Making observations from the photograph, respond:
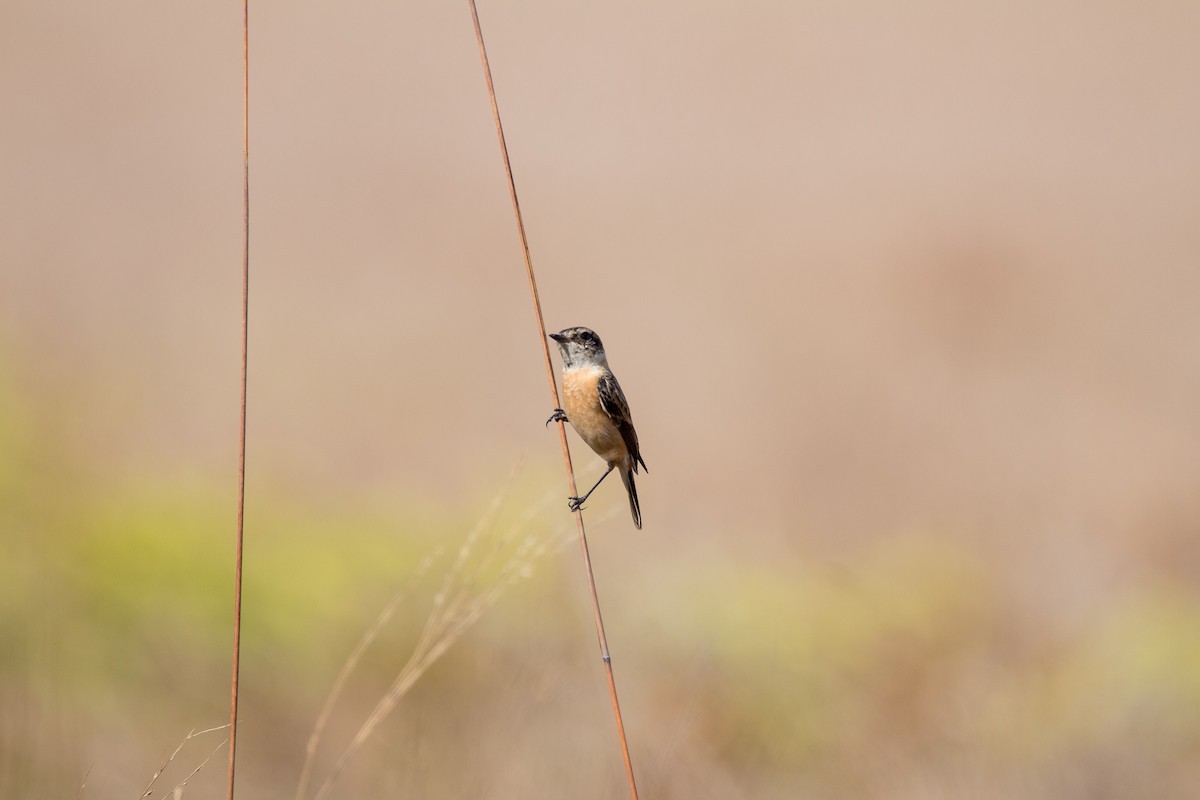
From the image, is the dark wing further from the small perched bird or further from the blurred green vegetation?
the blurred green vegetation

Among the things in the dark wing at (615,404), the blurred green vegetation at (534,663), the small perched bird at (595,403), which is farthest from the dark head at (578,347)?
the blurred green vegetation at (534,663)

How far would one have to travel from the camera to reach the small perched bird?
3283mm

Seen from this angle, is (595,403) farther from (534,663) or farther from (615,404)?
(534,663)

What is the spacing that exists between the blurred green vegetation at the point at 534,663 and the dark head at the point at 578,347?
0.94 metres

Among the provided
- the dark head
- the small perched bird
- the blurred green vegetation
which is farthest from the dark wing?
the blurred green vegetation

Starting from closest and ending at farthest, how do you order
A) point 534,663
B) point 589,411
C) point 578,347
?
point 589,411, point 578,347, point 534,663

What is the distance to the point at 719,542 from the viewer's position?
6.19m

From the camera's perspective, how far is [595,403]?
3281mm

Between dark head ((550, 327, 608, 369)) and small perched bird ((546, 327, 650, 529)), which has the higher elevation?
dark head ((550, 327, 608, 369))

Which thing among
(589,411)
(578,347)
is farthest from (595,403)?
(578,347)

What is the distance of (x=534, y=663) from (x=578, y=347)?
62.9 inches

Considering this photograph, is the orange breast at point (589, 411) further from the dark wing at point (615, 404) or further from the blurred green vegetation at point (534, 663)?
the blurred green vegetation at point (534, 663)

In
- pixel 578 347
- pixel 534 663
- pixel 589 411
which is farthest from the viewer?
pixel 534 663

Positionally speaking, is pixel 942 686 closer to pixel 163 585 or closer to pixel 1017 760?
pixel 1017 760
